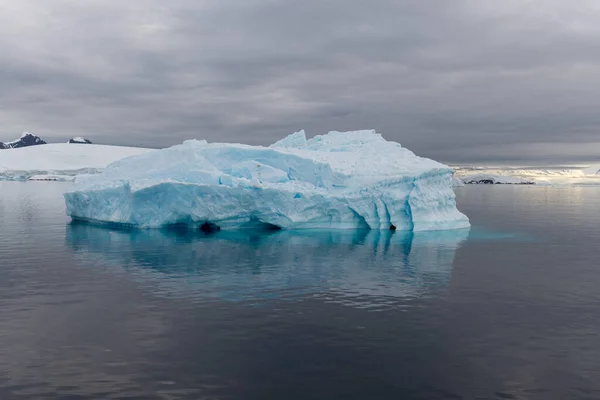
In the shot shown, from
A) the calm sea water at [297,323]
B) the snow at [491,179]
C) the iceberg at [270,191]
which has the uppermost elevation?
the snow at [491,179]

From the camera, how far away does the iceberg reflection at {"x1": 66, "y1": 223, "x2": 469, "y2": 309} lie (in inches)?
618

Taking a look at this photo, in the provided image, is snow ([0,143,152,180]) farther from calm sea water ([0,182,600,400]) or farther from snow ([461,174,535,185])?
snow ([461,174,535,185])

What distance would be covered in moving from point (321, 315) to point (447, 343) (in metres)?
3.20

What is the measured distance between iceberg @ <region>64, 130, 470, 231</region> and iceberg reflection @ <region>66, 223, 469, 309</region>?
1003 mm

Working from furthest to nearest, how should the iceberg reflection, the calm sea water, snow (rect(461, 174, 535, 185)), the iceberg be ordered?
snow (rect(461, 174, 535, 185))
the iceberg
the iceberg reflection
the calm sea water

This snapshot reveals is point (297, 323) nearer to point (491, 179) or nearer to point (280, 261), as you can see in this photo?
point (280, 261)

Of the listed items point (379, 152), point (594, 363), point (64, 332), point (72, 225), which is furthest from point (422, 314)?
point (72, 225)

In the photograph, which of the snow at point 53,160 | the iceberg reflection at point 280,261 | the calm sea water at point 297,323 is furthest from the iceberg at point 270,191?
the snow at point 53,160

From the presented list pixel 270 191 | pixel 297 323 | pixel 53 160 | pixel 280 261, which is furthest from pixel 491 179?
pixel 297 323

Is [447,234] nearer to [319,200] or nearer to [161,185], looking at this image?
[319,200]

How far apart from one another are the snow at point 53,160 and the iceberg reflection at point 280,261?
9598 cm

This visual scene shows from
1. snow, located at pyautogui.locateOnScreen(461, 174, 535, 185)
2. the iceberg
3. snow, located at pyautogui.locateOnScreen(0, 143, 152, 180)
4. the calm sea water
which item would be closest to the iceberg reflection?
the calm sea water

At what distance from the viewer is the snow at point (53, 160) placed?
392 ft

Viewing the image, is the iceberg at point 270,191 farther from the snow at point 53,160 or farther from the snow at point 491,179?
the snow at point 491,179
